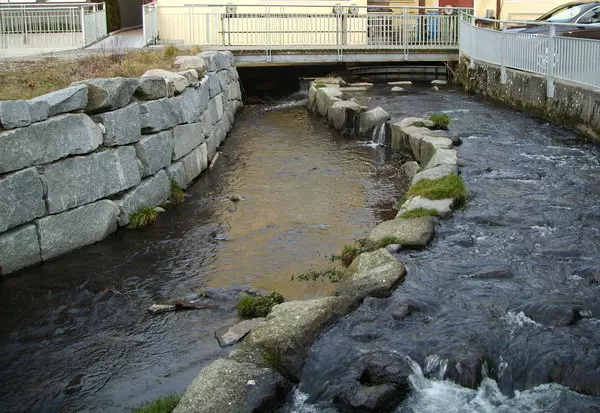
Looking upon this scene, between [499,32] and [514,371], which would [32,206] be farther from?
[499,32]

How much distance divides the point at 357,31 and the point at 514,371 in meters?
18.1

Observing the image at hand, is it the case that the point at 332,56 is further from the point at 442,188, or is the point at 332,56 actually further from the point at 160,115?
the point at 442,188

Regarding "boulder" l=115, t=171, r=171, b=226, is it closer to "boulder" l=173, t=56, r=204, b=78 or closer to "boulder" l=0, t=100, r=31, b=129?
"boulder" l=0, t=100, r=31, b=129

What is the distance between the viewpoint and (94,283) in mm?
8586

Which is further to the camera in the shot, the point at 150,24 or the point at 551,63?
the point at 150,24

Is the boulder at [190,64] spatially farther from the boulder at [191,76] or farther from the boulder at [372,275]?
the boulder at [372,275]

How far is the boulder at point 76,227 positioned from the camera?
9.12 metres

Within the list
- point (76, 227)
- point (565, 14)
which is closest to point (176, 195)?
point (76, 227)

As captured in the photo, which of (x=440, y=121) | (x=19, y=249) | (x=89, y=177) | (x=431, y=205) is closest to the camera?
(x=19, y=249)

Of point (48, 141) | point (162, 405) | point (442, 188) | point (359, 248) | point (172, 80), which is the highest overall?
point (172, 80)

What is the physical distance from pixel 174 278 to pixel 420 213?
3095 millimetres

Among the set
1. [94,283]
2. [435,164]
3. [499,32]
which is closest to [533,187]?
[435,164]

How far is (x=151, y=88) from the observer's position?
11.4 metres

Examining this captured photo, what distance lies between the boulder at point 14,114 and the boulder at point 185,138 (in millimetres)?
3486
